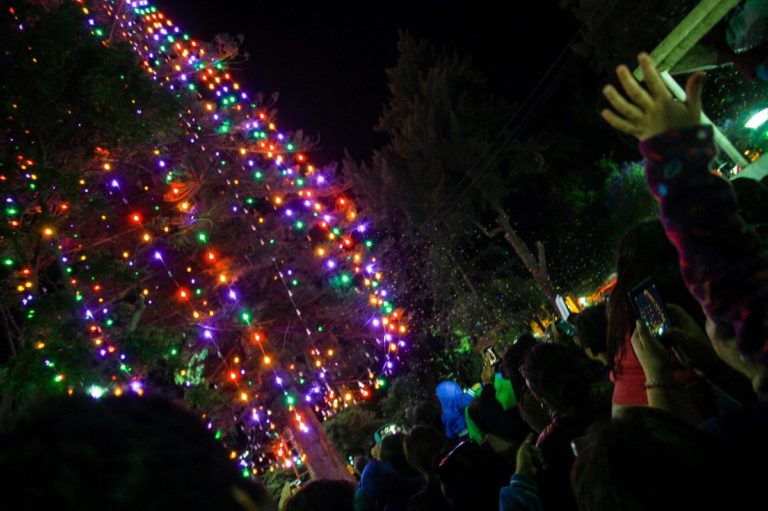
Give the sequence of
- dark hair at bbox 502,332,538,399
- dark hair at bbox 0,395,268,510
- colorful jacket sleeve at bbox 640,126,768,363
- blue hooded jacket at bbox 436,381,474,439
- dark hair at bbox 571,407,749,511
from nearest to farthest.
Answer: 1. dark hair at bbox 0,395,268,510
2. dark hair at bbox 571,407,749,511
3. colorful jacket sleeve at bbox 640,126,768,363
4. dark hair at bbox 502,332,538,399
5. blue hooded jacket at bbox 436,381,474,439

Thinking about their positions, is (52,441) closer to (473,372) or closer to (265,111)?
(265,111)

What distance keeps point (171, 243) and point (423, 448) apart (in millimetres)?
7102

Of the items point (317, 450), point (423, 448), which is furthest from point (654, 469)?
point (317, 450)

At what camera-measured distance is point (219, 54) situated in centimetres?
1124

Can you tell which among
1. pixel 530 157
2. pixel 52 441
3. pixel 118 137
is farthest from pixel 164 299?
pixel 530 157

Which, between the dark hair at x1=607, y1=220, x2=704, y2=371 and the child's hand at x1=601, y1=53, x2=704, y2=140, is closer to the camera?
Answer: the child's hand at x1=601, y1=53, x2=704, y2=140

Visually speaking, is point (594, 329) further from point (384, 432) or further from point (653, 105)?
point (384, 432)

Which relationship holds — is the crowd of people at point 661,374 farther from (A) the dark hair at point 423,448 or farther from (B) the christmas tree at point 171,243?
(B) the christmas tree at point 171,243

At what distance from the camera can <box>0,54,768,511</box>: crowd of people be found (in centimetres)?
84

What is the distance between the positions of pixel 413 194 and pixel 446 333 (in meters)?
6.92

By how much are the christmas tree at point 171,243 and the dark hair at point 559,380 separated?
3.00 meters

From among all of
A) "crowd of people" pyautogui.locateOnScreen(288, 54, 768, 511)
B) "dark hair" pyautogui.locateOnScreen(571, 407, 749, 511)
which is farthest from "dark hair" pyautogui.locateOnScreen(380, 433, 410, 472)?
"dark hair" pyautogui.locateOnScreen(571, 407, 749, 511)

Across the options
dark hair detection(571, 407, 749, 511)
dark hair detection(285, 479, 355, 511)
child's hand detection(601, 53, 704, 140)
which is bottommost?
dark hair detection(571, 407, 749, 511)

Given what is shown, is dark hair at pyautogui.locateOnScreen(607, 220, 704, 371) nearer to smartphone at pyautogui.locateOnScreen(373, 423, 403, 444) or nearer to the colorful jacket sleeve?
the colorful jacket sleeve
